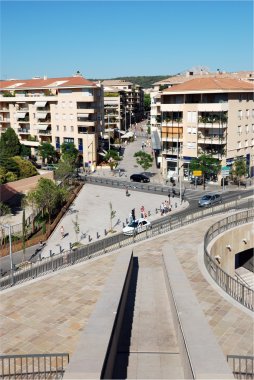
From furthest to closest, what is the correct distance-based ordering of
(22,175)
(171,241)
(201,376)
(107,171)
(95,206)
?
1. (107,171)
2. (22,175)
3. (95,206)
4. (171,241)
5. (201,376)

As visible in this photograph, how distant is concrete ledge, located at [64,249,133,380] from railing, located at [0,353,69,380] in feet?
2.71

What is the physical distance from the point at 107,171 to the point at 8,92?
29.8 meters

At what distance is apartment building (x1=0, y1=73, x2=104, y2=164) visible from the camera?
217 feet

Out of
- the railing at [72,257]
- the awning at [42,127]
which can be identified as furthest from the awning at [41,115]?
the railing at [72,257]

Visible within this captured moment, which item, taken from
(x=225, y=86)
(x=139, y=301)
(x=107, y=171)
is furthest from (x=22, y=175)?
(x=139, y=301)

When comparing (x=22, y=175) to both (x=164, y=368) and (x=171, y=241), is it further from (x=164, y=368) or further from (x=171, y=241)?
(x=164, y=368)

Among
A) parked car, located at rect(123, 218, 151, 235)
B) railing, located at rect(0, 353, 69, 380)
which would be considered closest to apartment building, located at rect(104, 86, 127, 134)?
parked car, located at rect(123, 218, 151, 235)

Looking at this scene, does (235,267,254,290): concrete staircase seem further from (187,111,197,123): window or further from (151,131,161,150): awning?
(151,131,161,150): awning

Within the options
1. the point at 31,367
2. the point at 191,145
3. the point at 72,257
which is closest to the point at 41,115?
the point at 191,145

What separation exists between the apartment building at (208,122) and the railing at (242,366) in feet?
142

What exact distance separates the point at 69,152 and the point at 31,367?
5298 centimetres

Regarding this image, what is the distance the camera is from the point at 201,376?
25.4ft

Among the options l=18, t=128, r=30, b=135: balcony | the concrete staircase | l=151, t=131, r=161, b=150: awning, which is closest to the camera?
the concrete staircase

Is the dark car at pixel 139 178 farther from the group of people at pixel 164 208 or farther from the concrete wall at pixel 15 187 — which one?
the group of people at pixel 164 208
